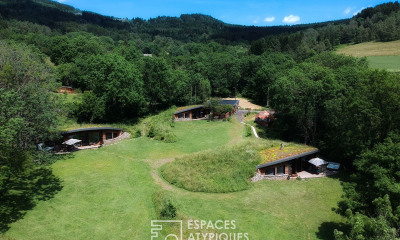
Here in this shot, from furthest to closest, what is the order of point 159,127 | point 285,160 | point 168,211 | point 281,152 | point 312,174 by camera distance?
point 159,127
point 281,152
point 312,174
point 285,160
point 168,211

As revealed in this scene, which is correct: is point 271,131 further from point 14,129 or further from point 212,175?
point 14,129

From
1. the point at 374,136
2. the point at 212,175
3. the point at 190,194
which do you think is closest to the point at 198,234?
the point at 190,194

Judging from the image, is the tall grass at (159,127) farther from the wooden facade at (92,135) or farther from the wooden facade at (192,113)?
the wooden facade at (92,135)

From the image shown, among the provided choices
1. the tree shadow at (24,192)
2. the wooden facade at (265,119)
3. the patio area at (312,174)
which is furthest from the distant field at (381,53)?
the tree shadow at (24,192)

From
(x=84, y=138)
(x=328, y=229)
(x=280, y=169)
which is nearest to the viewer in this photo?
(x=328, y=229)

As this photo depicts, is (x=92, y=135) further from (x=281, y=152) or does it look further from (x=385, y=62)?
(x=385, y=62)

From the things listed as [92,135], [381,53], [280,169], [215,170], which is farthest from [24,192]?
[381,53]
